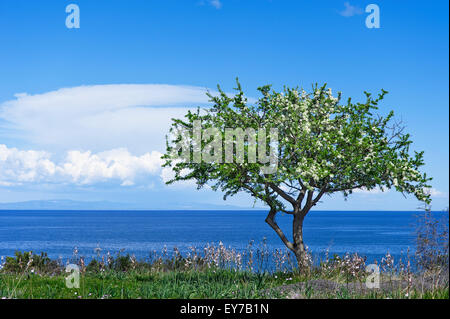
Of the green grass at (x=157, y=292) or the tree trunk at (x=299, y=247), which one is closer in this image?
the green grass at (x=157, y=292)

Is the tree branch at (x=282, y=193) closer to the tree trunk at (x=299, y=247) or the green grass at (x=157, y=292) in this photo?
the tree trunk at (x=299, y=247)

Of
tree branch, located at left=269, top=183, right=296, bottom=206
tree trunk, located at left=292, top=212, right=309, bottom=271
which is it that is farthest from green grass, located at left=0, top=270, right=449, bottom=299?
tree branch, located at left=269, top=183, right=296, bottom=206

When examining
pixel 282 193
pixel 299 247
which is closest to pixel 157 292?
pixel 282 193

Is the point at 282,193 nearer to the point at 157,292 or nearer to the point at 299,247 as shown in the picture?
the point at 299,247

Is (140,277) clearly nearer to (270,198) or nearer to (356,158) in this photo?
(270,198)

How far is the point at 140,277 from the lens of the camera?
50.6ft

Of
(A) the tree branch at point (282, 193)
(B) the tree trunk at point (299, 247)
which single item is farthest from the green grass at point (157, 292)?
(A) the tree branch at point (282, 193)

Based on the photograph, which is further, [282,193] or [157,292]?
[282,193]

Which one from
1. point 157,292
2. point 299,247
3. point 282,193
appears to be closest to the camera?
point 157,292

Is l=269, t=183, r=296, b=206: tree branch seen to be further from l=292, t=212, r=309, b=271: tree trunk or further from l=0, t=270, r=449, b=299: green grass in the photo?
l=0, t=270, r=449, b=299: green grass

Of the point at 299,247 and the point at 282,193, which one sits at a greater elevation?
the point at 282,193

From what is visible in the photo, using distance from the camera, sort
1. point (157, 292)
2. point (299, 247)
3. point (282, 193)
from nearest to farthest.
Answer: point (157, 292)
point (282, 193)
point (299, 247)
